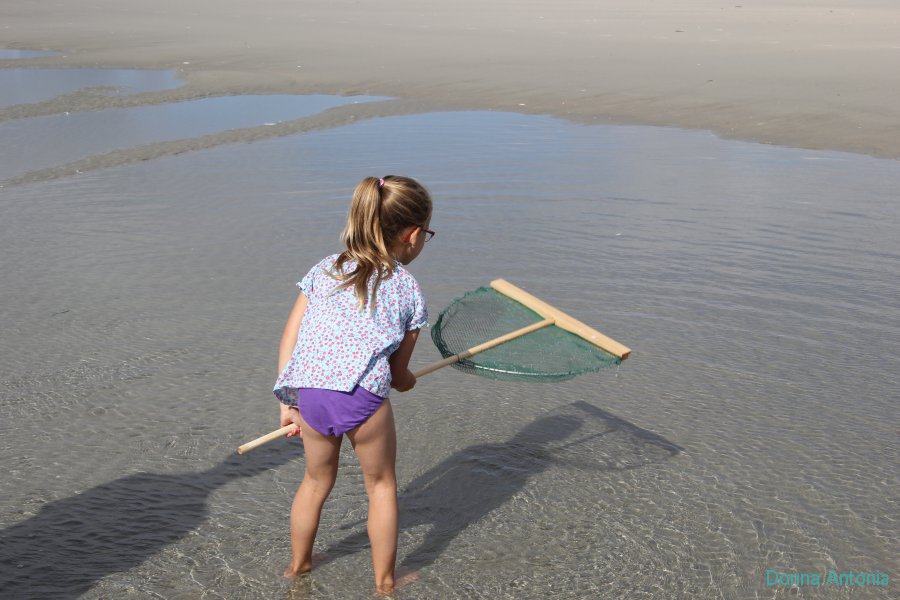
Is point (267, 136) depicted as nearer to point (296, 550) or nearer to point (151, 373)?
point (151, 373)

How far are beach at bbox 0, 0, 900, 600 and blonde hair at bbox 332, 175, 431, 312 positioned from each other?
116 cm

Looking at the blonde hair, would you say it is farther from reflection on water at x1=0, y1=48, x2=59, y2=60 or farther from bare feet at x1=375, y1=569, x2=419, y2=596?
reflection on water at x1=0, y1=48, x2=59, y2=60

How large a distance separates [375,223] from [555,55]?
1527cm

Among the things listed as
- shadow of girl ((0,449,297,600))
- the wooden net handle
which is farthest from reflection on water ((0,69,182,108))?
the wooden net handle

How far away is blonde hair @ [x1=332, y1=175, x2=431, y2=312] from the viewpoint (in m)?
2.98

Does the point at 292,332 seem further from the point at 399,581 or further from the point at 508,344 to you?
the point at 508,344

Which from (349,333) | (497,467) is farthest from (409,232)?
(497,467)

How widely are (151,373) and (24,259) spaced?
2291 mm

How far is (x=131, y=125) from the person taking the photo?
11945 millimetres

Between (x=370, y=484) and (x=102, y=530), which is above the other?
(x=370, y=484)

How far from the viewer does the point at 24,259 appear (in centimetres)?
667

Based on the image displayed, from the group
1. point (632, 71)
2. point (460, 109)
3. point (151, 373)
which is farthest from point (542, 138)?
point (151, 373)

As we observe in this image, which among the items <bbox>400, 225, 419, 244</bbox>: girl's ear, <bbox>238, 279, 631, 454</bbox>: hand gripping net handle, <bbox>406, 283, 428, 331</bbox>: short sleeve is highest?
<bbox>400, 225, 419, 244</bbox>: girl's ear

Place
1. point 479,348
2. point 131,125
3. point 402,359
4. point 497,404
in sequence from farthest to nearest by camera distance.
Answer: point 131,125 < point 497,404 < point 479,348 < point 402,359
